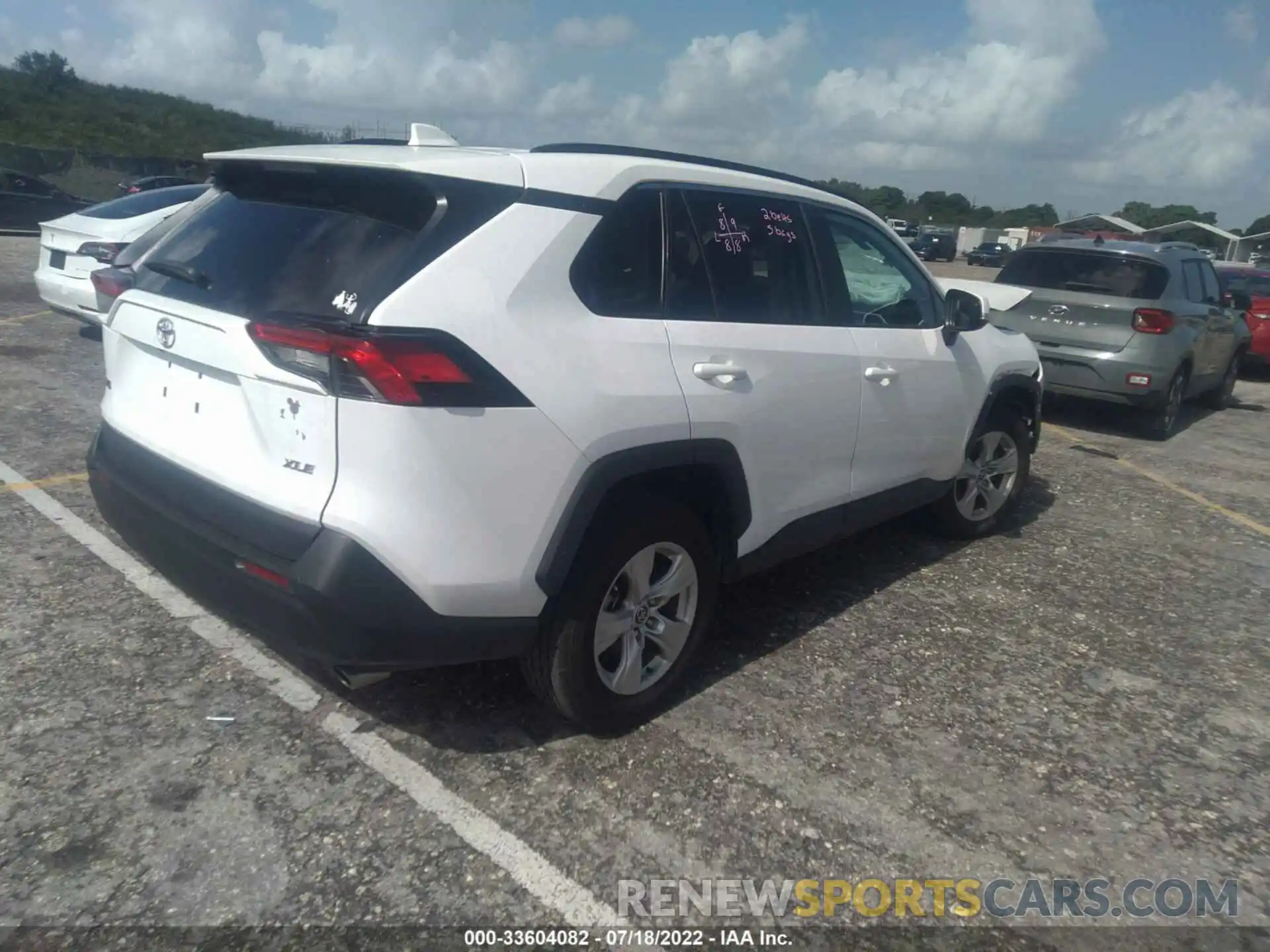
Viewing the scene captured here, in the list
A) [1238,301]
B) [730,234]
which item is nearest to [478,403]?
[730,234]

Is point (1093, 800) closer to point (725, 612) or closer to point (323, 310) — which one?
point (725, 612)

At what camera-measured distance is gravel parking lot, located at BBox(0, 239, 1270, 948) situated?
2678 millimetres

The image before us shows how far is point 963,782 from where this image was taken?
330 cm

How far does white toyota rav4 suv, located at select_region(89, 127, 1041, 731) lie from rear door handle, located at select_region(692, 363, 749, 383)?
2 cm

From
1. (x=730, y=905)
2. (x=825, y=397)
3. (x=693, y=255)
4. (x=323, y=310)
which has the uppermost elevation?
(x=693, y=255)

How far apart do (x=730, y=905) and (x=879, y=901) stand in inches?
16.7

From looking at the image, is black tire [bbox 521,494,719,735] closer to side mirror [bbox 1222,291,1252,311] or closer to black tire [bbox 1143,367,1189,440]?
black tire [bbox 1143,367,1189,440]

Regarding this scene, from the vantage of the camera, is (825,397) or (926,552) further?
(926,552)

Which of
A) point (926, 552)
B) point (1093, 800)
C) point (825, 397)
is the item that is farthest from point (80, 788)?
point (926, 552)

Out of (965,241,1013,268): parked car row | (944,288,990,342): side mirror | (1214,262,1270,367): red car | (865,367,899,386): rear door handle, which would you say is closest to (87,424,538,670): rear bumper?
(865,367,899,386): rear door handle

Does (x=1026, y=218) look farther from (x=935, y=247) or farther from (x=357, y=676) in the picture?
(x=357, y=676)

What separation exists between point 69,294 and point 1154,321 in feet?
31.3

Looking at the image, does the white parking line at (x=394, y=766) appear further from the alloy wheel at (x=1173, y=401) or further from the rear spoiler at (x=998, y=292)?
the alloy wheel at (x=1173, y=401)

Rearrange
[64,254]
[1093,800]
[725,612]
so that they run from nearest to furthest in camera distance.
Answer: [1093,800], [725,612], [64,254]
